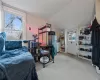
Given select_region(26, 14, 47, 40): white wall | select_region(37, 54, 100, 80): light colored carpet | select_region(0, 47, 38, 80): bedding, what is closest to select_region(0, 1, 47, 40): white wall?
select_region(26, 14, 47, 40): white wall

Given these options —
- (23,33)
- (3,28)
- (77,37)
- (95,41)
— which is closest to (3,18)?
(3,28)

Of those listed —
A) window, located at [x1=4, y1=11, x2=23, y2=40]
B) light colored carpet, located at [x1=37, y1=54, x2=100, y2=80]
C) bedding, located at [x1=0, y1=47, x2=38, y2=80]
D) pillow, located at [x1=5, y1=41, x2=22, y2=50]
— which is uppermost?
window, located at [x1=4, y1=11, x2=23, y2=40]

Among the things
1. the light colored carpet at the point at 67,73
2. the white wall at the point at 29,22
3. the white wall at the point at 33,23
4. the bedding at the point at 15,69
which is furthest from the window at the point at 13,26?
the bedding at the point at 15,69

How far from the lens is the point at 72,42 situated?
5.87m

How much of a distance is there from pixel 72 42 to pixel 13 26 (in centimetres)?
390

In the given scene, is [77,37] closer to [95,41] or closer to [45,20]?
[45,20]

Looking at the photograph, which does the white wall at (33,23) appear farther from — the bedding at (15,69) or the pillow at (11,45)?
the bedding at (15,69)

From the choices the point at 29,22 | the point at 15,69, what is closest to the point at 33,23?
the point at 29,22

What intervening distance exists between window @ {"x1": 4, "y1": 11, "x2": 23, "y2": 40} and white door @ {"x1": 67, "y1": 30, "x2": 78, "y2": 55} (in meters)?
3.47

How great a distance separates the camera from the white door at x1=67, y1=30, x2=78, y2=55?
5551 millimetres

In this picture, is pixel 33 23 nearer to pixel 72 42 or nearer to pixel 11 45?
pixel 11 45

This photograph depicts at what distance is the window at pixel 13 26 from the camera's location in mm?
3447

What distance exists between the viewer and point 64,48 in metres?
6.79

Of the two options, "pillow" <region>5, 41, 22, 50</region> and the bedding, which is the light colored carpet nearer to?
the bedding
